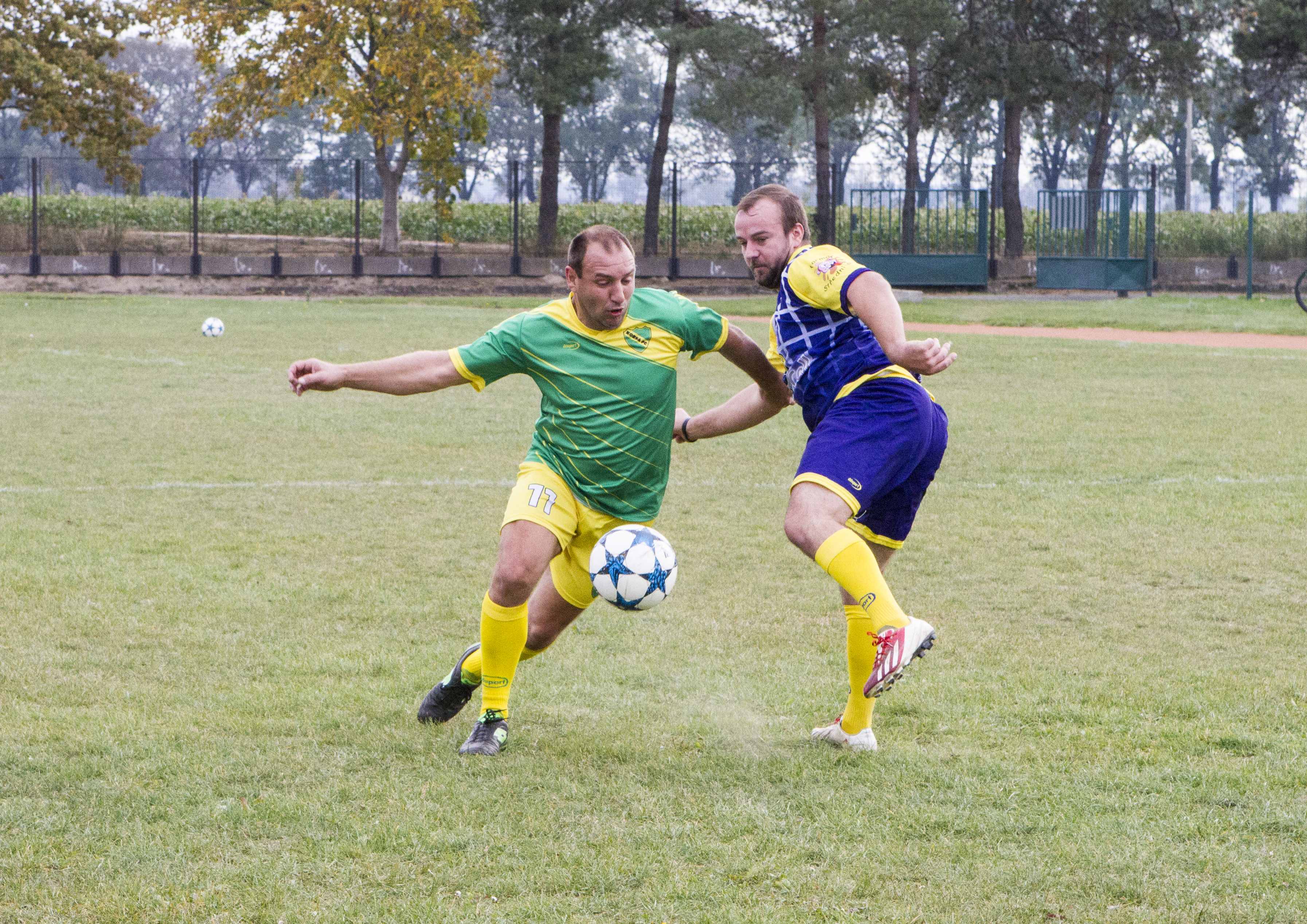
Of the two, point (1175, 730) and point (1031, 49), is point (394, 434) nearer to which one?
point (1175, 730)

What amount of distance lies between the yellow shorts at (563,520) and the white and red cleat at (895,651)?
956 millimetres

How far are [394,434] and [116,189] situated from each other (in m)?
69.6

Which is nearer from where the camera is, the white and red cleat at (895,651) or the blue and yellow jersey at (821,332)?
the white and red cleat at (895,651)

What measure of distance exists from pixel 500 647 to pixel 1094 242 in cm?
2839

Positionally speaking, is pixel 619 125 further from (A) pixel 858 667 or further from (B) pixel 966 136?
(A) pixel 858 667

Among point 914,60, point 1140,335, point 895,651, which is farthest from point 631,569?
point 914,60

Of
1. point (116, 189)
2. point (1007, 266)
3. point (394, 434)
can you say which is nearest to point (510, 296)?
point (1007, 266)

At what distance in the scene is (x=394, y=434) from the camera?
11.2 metres

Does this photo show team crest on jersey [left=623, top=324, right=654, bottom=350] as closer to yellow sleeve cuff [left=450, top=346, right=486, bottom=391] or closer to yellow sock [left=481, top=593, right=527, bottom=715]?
yellow sleeve cuff [left=450, top=346, right=486, bottom=391]

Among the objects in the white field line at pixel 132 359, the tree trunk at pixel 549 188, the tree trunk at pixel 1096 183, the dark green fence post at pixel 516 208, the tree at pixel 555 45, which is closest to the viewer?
the white field line at pixel 132 359

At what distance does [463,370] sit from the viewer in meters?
4.43

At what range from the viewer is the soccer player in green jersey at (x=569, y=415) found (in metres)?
4.30

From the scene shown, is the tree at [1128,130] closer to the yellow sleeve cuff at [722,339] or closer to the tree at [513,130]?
the tree at [513,130]


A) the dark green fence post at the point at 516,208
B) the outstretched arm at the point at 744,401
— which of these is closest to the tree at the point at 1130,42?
the dark green fence post at the point at 516,208
